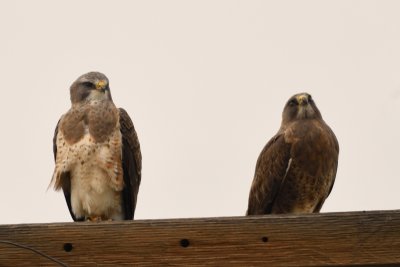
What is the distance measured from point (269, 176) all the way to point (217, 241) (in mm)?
3668

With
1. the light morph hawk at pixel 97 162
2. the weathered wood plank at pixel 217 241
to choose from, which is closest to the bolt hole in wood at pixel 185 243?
the weathered wood plank at pixel 217 241

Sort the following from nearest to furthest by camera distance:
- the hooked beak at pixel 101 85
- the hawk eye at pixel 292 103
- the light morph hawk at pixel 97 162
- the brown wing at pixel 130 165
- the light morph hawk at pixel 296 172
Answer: the light morph hawk at pixel 97 162, the brown wing at pixel 130 165, the light morph hawk at pixel 296 172, the hooked beak at pixel 101 85, the hawk eye at pixel 292 103

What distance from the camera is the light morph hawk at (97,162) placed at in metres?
6.68

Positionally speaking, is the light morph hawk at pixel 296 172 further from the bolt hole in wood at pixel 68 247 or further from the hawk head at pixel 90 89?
the bolt hole in wood at pixel 68 247

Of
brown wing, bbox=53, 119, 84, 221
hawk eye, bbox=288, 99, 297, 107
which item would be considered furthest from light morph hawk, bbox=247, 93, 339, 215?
brown wing, bbox=53, 119, 84, 221

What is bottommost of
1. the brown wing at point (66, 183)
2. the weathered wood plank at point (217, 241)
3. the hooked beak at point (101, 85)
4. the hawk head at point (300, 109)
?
the weathered wood plank at point (217, 241)

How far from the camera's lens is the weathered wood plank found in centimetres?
369

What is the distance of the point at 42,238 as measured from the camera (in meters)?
3.76

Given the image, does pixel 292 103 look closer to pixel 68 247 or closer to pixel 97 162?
pixel 97 162

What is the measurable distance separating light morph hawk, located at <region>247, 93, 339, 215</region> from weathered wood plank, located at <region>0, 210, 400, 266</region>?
354 cm

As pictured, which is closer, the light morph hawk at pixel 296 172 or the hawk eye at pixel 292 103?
the light morph hawk at pixel 296 172

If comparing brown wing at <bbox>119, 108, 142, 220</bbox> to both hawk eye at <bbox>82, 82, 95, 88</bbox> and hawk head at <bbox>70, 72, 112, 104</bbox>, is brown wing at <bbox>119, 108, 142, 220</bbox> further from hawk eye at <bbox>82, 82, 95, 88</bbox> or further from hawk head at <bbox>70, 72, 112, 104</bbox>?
hawk eye at <bbox>82, 82, 95, 88</bbox>

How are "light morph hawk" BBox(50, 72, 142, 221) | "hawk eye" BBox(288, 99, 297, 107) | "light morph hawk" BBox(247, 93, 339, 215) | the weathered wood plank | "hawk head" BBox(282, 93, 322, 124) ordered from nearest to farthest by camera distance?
1. the weathered wood plank
2. "light morph hawk" BBox(50, 72, 142, 221)
3. "light morph hawk" BBox(247, 93, 339, 215)
4. "hawk head" BBox(282, 93, 322, 124)
5. "hawk eye" BBox(288, 99, 297, 107)

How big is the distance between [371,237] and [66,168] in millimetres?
3470
